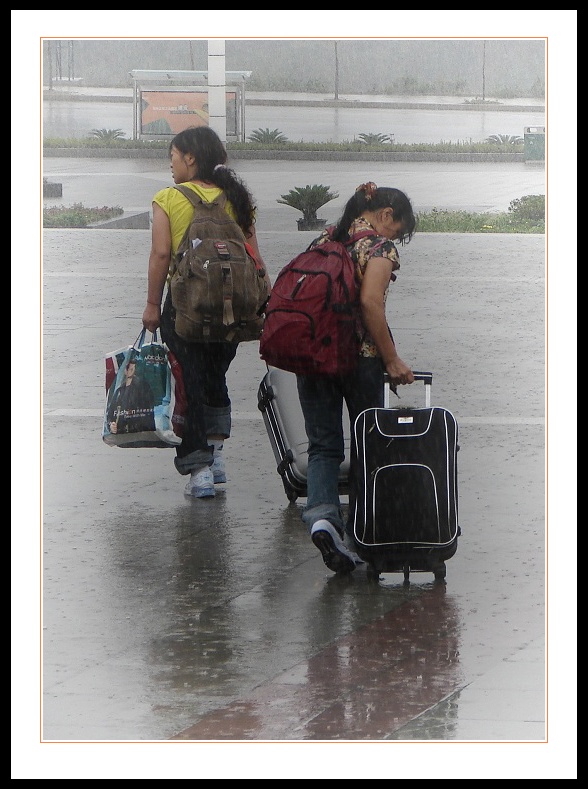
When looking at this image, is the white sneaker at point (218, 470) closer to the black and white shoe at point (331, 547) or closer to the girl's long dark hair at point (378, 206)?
the black and white shoe at point (331, 547)

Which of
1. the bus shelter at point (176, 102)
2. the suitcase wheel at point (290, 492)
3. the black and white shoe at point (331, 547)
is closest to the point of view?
the black and white shoe at point (331, 547)

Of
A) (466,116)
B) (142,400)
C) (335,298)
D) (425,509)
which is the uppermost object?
(466,116)

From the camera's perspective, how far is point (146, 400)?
635cm

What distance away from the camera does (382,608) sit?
5145 millimetres

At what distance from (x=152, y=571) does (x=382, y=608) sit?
100 cm

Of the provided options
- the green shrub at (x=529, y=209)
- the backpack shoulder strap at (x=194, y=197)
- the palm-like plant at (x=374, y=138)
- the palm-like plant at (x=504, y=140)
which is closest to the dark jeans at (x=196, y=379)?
the backpack shoulder strap at (x=194, y=197)

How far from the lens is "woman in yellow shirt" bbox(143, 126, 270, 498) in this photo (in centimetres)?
627

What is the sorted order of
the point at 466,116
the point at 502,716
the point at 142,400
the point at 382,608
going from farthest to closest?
1. the point at 466,116
2. the point at 142,400
3. the point at 382,608
4. the point at 502,716

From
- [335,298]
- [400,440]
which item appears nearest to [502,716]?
[400,440]

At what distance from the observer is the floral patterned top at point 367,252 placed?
5.32m

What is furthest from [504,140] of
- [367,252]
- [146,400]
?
[367,252]

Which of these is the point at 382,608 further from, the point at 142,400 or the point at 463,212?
the point at 463,212

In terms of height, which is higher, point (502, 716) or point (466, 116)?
point (466, 116)

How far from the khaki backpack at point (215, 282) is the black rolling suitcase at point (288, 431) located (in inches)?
13.7
